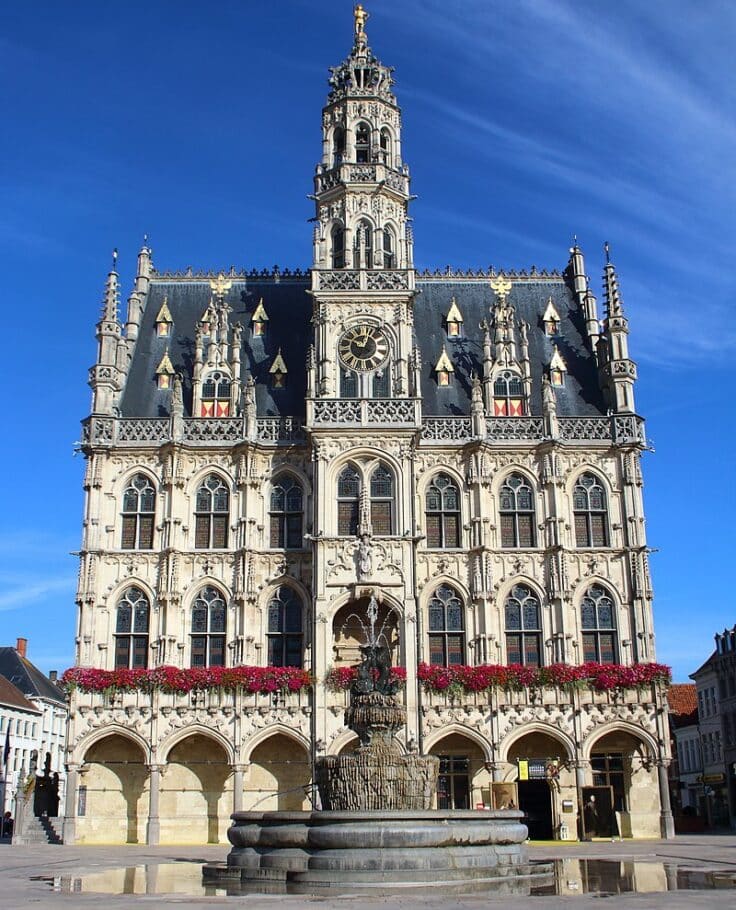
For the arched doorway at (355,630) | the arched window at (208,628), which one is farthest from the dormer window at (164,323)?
the arched doorway at (355,630)

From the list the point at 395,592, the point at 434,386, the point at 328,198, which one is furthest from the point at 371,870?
the point at 328,198

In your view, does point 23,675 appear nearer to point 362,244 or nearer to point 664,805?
point 362,244

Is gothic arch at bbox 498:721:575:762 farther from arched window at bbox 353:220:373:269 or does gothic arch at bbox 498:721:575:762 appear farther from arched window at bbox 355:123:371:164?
arched window at bbox 355:123:371:164

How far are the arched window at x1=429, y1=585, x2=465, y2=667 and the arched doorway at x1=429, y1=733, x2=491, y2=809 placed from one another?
3.09 metres

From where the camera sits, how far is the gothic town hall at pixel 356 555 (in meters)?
41.6

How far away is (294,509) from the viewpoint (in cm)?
4525

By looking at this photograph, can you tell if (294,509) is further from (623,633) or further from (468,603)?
(623,633)

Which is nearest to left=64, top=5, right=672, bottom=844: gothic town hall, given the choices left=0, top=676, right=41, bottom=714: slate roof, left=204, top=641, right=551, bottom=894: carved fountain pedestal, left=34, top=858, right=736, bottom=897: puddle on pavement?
left=34, top=858, right=736, bottom=897: puddle on pavement

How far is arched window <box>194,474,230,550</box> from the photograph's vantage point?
4500 centimetres

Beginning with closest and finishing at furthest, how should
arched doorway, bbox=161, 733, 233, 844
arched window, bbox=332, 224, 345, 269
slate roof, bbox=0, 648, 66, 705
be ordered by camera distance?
arched doorway, bbox=161, 733, 233, 844
arched window, bbox=332, 224, 345, 269
slate roof, bbox=0, 648, 66, 705

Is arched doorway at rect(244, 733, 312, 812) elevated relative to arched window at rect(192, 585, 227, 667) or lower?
lower

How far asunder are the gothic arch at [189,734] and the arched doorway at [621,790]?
45.8 ft

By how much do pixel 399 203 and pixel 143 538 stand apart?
1913cm

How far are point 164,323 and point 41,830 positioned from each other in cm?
2295
